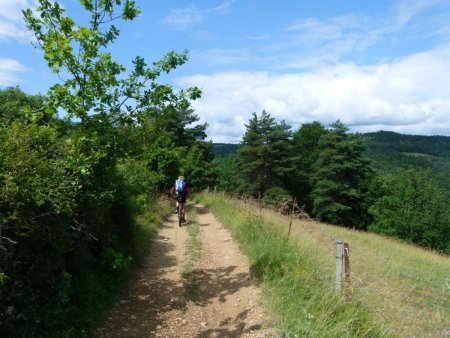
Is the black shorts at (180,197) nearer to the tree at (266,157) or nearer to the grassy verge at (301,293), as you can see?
the grassy verge at (301,293)

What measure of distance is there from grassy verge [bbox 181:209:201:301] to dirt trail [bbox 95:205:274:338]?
4 centimetres

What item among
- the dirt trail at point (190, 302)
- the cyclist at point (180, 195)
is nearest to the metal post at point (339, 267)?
the dirt trail at point (190, 302)

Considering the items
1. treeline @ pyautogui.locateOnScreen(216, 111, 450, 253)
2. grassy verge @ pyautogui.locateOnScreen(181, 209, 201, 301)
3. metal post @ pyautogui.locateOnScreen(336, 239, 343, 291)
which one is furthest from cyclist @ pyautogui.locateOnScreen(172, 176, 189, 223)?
treeline @ pyautogui.locateOnScreen(216, 111, 450, 253)

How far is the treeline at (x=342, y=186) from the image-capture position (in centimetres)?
4122

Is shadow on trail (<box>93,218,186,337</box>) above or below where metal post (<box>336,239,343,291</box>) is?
below

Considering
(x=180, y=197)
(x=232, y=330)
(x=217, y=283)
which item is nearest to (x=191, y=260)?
(x=217, y=283)

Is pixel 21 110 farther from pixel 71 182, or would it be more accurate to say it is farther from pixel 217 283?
pixel 217 283

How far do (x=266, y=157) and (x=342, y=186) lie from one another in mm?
9008

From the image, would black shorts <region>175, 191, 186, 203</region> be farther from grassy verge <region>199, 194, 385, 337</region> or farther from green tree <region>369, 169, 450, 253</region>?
green tree <region>369, 169, 450, 253</region>

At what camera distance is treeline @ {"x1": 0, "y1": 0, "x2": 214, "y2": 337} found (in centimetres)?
408

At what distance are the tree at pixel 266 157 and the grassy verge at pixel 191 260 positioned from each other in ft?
98.1

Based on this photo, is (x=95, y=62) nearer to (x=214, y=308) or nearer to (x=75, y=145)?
(x=75, y=145)

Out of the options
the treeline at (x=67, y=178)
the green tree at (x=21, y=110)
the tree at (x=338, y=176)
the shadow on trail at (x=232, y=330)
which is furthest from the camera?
the tree at (x=338, y=176)

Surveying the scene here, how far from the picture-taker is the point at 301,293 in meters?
5.71
